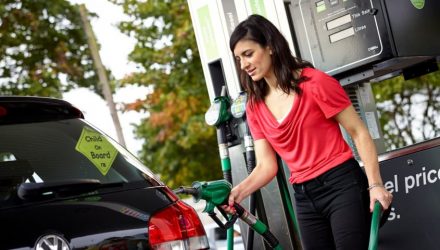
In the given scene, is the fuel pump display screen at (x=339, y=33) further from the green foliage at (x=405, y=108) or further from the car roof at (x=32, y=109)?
the green foliage at (x=405, y=108)

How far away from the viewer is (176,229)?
3092 millimetres

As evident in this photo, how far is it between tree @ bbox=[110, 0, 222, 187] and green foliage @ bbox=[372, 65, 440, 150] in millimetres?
3613

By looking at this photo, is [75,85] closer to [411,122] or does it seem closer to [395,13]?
[411,122]

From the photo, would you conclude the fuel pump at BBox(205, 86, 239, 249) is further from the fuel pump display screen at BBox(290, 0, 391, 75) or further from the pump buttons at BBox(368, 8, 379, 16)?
the pump buttons at BBox(368, 8, 379, 16)

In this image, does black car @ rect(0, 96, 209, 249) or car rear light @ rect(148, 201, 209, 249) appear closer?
black car @ rect(0, 96, 209, 249)

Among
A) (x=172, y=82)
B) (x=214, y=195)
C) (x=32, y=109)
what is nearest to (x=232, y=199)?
(x=214, y=195)

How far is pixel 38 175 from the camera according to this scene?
10.0ft

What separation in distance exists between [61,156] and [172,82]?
40.9ft

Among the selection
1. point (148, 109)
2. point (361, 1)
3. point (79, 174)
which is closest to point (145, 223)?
point (79, 174)

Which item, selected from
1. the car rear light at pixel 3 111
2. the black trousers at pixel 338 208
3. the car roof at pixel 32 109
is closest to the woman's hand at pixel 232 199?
the black trousers at pixel 338 208

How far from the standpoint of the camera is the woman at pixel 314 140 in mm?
3377

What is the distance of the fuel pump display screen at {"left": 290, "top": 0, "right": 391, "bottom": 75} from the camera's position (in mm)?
4590

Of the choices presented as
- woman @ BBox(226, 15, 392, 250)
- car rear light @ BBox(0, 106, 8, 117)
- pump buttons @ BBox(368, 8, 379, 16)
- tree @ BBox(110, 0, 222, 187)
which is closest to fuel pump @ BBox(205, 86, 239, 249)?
pump buttons @ BBox(368, 8, 379, 16)

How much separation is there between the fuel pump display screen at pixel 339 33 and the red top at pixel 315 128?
4.01 ft
